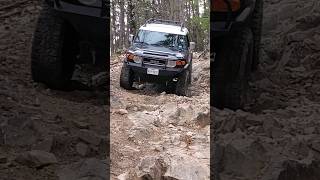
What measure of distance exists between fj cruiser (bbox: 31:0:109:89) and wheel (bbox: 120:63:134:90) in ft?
6.96

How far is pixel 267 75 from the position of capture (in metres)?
5.61

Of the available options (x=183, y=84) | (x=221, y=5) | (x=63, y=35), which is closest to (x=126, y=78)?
(x=183, y=84)

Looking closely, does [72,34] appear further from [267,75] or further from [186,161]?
[267,75]

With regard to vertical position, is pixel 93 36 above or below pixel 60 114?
above

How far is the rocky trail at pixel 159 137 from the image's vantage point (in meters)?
3.97

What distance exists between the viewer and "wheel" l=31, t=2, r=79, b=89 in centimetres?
480

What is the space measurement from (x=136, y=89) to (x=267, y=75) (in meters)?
2.44

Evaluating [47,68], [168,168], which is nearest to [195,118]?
[168,168]

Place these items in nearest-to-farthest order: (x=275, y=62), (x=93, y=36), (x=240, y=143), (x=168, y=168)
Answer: (x=168, y=168) < (x=240, y=143) < (x=93, y=36) < (x=275, y=62)

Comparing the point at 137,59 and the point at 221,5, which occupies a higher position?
the point at 221,5

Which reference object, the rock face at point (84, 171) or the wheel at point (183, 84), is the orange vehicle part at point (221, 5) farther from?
the wheel at point (183, 84)

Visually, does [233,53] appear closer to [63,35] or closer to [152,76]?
[63,35]

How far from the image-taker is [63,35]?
488 cm

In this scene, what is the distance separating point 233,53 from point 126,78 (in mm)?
2610
